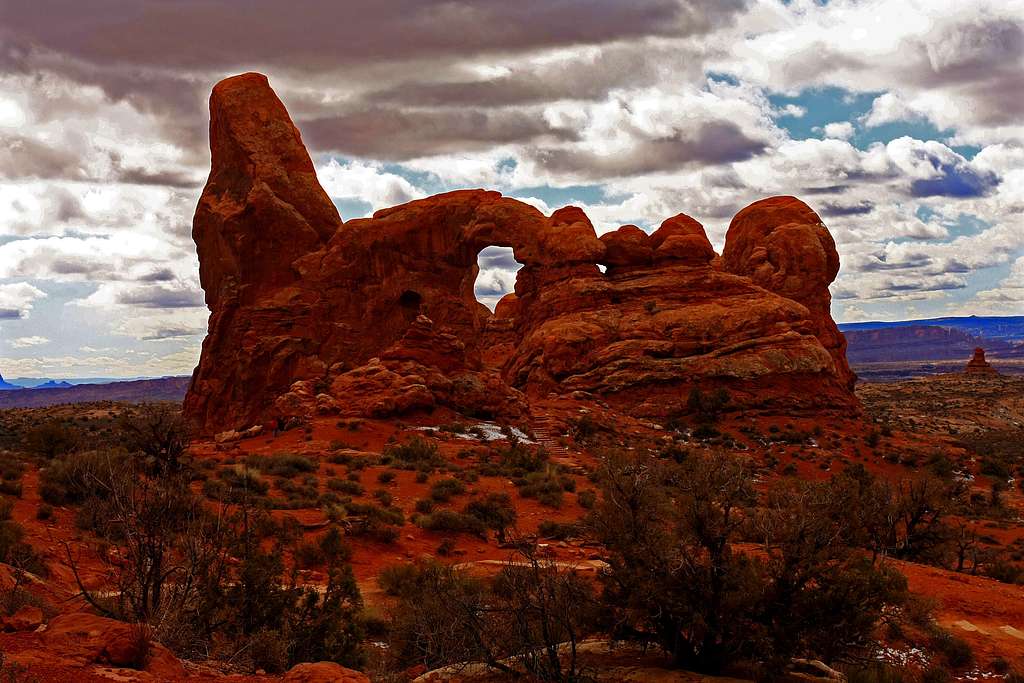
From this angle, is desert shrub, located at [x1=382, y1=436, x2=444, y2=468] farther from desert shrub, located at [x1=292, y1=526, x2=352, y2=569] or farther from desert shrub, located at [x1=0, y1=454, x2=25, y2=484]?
desert shrub, located at [x1=0, y1=454, x2=25, y2=484]

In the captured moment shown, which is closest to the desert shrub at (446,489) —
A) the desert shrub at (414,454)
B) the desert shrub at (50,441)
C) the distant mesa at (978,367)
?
the desert shrub at (414,454)

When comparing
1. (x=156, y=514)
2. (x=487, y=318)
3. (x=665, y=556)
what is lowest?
(x=665, y=556)

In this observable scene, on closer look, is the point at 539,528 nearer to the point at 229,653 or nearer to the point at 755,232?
the point at 229,653

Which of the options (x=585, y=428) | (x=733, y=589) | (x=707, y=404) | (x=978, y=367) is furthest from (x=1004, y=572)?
(x=978, y=367)

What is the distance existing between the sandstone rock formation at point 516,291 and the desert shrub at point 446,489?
61.4 feet

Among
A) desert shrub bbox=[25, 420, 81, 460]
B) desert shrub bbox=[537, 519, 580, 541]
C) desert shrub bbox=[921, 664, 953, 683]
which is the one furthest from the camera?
desert shrub bbox=[25, 420, 81, 460]

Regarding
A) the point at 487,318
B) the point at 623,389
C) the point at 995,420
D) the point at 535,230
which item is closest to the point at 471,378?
the point at 623,389

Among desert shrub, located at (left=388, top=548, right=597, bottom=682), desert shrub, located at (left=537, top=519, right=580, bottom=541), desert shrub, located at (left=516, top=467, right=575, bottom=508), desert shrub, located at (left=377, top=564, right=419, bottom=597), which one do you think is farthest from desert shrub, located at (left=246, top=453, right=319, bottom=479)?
desert shrub, located at (left=388, top=548, right=597, bottom=682)

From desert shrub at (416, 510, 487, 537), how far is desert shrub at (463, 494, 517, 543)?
0.29 meters

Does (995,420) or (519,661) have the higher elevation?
(519,661)

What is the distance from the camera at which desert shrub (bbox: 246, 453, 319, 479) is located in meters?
22.2

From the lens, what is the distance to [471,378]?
117 feet

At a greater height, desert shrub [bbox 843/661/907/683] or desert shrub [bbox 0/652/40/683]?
desert shrub [bbox 0/652/40/683]

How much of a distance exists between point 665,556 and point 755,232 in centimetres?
4560
